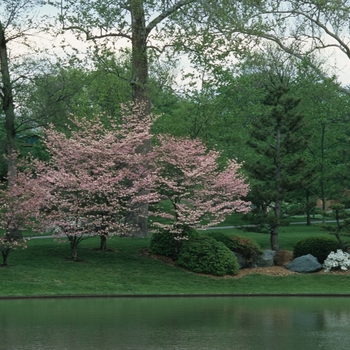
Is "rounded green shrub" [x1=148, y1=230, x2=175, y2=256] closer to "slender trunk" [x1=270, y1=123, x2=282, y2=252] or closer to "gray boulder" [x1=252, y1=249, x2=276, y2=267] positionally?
"gray boulder" [x1=252, y1=249, x2=276, y2=267]

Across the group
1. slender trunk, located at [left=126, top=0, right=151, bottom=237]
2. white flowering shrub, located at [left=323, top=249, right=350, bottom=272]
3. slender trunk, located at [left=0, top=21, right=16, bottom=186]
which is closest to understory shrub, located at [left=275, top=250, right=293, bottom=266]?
white flowering shrub, located at [left=323, top=249, right=350, bottom=272]

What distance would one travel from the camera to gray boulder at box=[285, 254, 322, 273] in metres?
33.2

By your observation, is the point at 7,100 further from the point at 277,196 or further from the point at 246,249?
the point at 277,196

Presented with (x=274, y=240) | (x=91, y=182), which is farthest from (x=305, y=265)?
(x=91, y=182)

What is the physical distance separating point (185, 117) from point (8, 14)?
19612 mm

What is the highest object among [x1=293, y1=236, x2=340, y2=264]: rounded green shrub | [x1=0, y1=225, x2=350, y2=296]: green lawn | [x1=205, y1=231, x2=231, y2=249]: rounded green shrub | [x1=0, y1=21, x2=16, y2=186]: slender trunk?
[x1=0, y1=21, x2=16, y2=186]: slender trunk

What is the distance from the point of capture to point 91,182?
108 ft

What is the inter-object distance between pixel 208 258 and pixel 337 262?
20.8 feet

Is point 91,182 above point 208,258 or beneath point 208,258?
above

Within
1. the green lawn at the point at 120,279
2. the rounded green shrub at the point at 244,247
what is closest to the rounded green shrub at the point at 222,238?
the rounded green shrub at the point at 244,247

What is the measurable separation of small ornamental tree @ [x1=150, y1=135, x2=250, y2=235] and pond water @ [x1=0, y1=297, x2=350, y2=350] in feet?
25.8

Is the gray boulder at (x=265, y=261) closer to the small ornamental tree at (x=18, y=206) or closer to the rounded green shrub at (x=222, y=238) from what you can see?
the rounded green shrub at (x=222, y=238)

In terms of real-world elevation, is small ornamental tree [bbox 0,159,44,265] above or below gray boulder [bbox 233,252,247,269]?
above

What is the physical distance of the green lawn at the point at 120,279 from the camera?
27.8m
